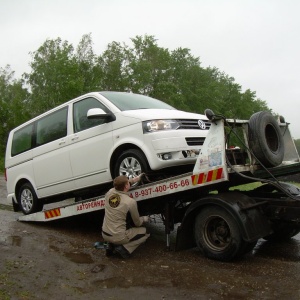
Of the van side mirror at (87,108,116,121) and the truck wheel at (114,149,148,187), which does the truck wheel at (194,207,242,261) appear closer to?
the truck wheel at (114,149,148,187)

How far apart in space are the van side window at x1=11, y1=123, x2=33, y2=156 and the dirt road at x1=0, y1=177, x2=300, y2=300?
1.94 m

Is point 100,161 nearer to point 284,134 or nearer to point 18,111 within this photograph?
point 284,134

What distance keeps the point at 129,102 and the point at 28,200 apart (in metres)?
3.30

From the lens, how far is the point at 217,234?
16.2 feet

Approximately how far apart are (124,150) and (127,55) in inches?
1467

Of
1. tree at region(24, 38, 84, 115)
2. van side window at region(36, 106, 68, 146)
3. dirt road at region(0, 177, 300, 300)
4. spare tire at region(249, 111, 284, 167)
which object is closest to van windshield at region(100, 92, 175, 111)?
van side window at region(36, 106, 68, 146)

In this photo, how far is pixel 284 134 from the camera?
5.74 m

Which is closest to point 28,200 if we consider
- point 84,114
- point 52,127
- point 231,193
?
point 52,127

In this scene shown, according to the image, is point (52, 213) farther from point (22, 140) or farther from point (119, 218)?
point (119, 218)

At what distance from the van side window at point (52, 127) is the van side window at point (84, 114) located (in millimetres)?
279

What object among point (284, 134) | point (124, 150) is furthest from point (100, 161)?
point (284, 134)

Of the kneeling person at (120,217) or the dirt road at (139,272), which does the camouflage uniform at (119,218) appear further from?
the dirt road at (139,272)

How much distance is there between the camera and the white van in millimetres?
5184

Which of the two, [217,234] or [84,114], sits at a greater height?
[84,114]
